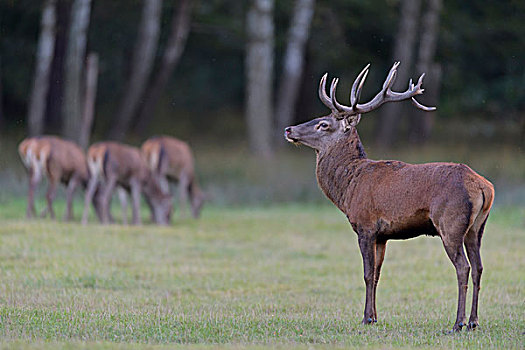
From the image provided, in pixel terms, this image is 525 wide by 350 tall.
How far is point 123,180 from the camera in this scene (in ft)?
50.8

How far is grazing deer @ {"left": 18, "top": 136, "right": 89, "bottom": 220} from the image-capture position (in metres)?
15.0

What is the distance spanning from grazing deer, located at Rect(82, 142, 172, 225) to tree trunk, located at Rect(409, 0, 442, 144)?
11.1 m

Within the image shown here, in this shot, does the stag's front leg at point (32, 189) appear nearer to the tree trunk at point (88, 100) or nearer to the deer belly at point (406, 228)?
the tree trunk at point (88, 100)

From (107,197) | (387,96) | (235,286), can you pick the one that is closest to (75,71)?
Answer: (107,197)

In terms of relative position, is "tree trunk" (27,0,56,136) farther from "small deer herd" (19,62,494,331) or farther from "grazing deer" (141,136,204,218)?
"small deer herd" (19,62,494,331)

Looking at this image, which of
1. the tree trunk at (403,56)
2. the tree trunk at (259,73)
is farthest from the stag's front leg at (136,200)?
the tree trunk at (403,56)

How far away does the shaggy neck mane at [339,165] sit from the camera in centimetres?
800

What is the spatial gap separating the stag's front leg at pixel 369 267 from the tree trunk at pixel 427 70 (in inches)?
688

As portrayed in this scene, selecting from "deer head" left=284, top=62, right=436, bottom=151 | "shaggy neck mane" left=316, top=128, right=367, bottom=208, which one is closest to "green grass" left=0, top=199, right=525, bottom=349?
"shaggy neck mane" left=316, top=128, right=367, bottom=208

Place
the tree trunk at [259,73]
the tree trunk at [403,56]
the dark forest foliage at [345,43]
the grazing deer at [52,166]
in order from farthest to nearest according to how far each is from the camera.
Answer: the dark forest foliage at [345,43], the tree trunk at [403,56], the tree trunk at [259,73], the grazing deer at [52,166]

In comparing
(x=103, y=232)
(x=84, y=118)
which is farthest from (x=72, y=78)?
(x=103, y=232)

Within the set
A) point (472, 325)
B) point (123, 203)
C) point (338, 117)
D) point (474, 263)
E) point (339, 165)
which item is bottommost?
point (123, 203)

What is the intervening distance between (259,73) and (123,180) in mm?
7419

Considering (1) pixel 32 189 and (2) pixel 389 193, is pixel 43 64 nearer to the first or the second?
(1) pixel 32 189
